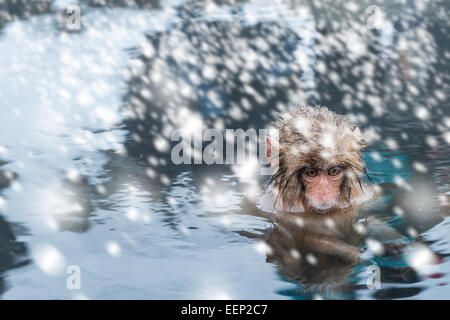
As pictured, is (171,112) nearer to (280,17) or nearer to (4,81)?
(4,81)

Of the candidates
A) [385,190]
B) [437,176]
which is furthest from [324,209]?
[437,176]

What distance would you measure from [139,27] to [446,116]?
20.1 feet

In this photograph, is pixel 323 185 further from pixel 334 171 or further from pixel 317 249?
pixel 317 249

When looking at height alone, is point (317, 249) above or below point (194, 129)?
below

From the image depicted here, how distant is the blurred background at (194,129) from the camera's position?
12.4 ft

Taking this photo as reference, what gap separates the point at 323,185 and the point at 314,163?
0.59ft

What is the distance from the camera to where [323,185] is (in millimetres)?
4383

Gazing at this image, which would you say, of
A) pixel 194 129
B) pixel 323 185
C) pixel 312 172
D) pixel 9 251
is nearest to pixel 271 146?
pixel 312 172

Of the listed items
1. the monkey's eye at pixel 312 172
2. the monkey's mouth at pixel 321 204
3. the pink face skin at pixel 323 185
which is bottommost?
the monkey's mouth at pixel 321 204

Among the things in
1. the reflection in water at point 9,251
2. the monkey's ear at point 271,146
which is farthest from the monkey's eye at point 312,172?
the reflection in water at point 9,251

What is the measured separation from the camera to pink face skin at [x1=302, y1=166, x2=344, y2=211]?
4355 mm

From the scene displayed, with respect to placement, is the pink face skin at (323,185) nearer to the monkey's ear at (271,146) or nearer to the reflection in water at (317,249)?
the reflection in water at (317,249)

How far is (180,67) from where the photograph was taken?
9203 millimetres

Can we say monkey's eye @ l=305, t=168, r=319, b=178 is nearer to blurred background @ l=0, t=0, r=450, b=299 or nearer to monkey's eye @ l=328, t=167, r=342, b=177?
monkey's eye @ l=328, t=167, r=342, b=177
